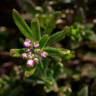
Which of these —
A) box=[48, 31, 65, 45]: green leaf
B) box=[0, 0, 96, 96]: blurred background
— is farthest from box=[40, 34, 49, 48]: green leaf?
box=[0, 0, 96, 96]: blurred background

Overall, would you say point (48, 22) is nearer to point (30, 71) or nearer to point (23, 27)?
point (23, 27)

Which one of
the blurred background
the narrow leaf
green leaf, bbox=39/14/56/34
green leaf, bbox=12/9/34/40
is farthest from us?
the blurred background

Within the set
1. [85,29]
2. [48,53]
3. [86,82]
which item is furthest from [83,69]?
[48,53]

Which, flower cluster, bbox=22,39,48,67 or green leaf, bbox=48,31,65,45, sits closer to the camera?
flower cluster, bbox=22,39,48,67

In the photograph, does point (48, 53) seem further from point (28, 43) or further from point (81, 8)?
point (81, 8)

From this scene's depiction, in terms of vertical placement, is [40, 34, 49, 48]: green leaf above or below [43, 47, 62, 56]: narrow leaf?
above

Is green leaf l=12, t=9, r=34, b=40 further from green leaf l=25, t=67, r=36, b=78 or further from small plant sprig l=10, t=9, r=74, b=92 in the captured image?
green leaf l=25, t=67, r=36, b=78

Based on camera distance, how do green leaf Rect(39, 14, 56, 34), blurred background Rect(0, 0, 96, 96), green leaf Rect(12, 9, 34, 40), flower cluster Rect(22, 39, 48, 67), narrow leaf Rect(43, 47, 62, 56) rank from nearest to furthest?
flower cluster Rect(22, 39, 48, 67), narrow leaf Rect(43, 47, 62, 56), green leaf Rect(12, 9, 34, 40), green leaf Rect(39, 14, 56, 34), blurred background Rect(0, 0, 96, 96)

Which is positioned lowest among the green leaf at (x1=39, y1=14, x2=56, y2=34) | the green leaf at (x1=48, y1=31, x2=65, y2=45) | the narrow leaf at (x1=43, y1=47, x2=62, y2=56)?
the narrow leaf at (x1=43, y1=47, x2=62, y2=56)
